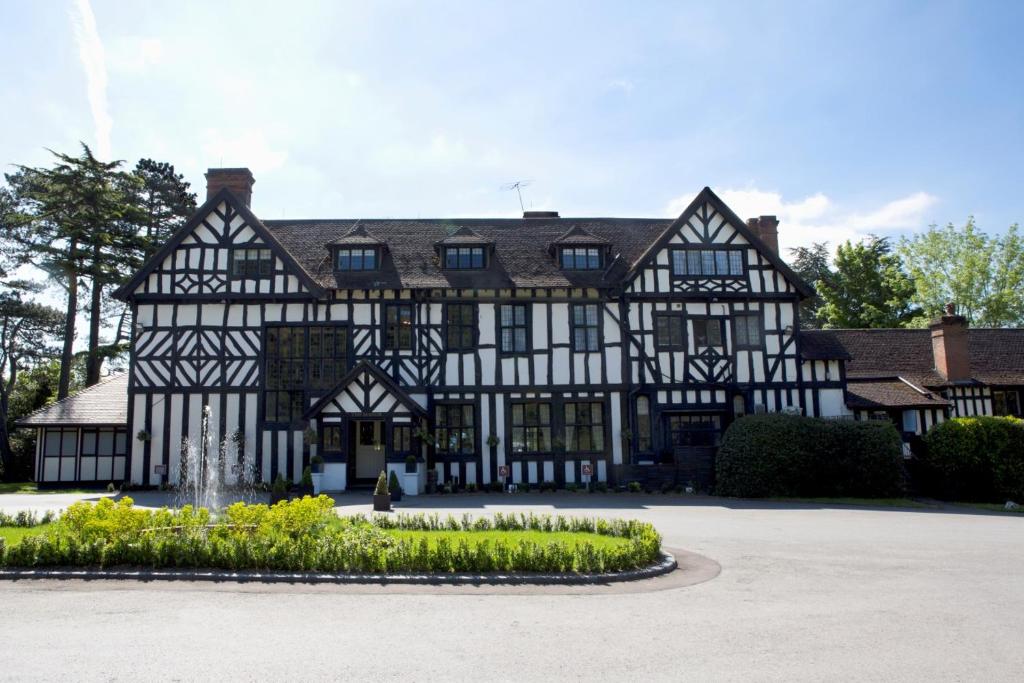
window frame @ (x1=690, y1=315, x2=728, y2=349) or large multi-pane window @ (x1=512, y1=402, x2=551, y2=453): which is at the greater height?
window frame @ (x1=690, y1=315, x2=728, y2=349)

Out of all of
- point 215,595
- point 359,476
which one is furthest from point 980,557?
point 359,476

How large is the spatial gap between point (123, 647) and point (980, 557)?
13.0 m

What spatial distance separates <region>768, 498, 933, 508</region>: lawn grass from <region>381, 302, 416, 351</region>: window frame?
1282 centimetres

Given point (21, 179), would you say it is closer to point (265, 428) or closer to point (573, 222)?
point (265, 428)

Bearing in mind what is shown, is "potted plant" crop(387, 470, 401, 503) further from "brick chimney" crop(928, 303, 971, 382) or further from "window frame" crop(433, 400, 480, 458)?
"brick chimney" crop(928, 303, 971, 382)

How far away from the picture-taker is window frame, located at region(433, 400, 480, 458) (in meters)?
23.5

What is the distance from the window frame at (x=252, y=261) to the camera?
78.0ft

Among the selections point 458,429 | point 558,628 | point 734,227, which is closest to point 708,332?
point 734,227

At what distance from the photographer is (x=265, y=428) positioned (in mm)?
22969

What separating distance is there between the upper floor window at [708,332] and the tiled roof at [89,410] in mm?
20646

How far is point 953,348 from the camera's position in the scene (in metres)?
27.5

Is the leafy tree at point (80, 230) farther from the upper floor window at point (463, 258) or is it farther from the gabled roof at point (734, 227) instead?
the gabled roof at point (734, 227)

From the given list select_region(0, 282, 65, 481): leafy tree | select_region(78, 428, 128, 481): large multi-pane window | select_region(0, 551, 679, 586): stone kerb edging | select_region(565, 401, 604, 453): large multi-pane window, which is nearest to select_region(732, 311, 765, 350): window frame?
select_region(565, 401, 604, 453): large multi-pane window

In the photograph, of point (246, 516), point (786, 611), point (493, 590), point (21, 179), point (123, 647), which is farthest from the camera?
point (21, 179)
